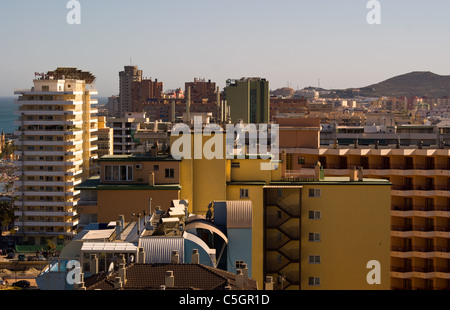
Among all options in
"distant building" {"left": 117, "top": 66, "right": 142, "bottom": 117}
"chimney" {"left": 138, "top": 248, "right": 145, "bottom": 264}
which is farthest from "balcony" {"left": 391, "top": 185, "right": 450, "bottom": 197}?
"distant building" {"left": 117, "top": 66, "right": 142, "bottom": 117}

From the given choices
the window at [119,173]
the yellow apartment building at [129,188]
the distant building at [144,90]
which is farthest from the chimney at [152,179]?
the distant building at [144,90]

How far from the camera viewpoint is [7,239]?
58.5 m

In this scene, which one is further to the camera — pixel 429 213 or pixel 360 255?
pixel 429 213

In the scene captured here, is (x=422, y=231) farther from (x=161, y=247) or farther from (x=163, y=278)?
(x=163, y=278)

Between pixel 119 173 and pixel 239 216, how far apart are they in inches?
220

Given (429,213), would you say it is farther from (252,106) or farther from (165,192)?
(252,106)

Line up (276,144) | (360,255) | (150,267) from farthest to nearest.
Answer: (276,144), (360,255), (150,267)

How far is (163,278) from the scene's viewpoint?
1317cm

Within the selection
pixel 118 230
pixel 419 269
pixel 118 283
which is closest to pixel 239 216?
pixel 118 230

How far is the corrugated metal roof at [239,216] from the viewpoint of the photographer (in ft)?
65.1

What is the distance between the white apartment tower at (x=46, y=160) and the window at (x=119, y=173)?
116ft
